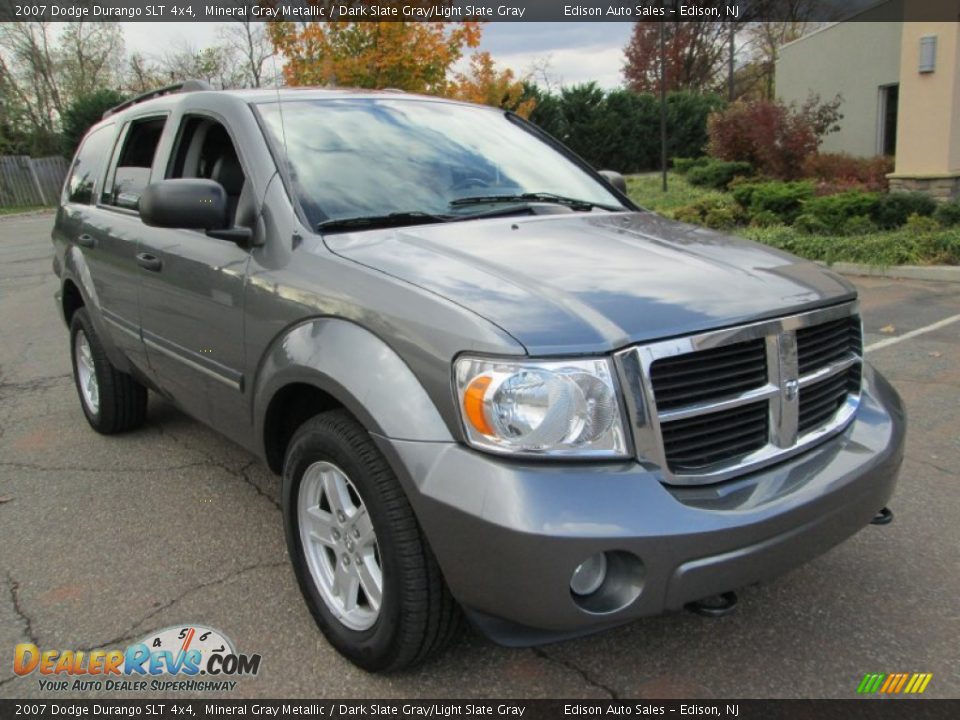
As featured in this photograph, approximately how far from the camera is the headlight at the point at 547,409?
1.99 m

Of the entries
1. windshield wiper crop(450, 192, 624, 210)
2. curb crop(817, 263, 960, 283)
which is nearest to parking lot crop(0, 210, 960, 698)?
windshield wiper crop(450, 192, 624, 210)

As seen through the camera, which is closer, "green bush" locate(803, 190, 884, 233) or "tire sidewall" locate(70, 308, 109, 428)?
"tire sidewall" locate(70, 308, 109, 428)

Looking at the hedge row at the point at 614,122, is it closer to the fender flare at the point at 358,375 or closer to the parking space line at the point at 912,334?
the parking space line at the point at 912,334

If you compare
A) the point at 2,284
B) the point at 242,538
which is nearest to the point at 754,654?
the point at 242,538

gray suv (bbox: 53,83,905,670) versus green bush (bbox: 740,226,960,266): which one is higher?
gray suv (bbox: 53,83,905,670)

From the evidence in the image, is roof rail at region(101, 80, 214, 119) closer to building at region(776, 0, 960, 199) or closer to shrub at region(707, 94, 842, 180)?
building at region(776, 0, 960, 199)

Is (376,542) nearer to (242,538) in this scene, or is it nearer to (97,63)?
(242,538)

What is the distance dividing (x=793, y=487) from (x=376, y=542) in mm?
1156

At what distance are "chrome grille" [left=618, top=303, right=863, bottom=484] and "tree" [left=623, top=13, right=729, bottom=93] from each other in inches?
1495

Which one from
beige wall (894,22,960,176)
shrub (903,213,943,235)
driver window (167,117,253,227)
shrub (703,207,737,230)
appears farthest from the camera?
shrub (703,207,737,230)

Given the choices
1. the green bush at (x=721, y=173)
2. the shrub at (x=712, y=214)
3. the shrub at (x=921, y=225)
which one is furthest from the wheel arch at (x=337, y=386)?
the green bush at (x=721, y=173)

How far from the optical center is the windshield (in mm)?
2922

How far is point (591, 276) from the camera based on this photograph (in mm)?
2354

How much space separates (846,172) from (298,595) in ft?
43.6
